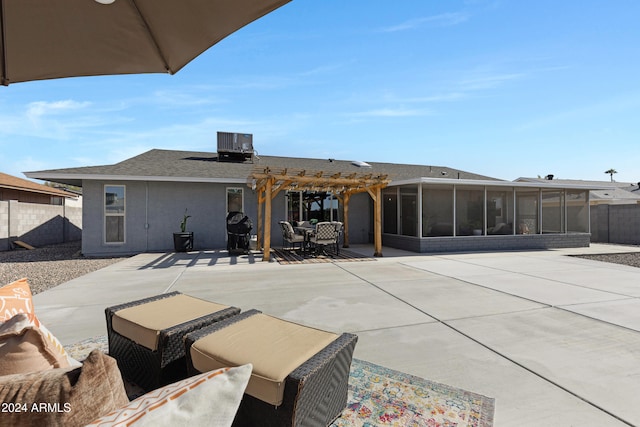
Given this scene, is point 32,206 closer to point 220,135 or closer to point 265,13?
point 220,135

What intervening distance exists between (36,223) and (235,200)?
8561 millimetres

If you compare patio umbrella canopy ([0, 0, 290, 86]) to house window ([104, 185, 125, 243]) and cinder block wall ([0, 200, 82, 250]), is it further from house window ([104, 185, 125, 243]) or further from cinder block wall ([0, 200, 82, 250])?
cinder block wall ([0, 200, 82, 250])

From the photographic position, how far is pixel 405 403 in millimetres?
2238

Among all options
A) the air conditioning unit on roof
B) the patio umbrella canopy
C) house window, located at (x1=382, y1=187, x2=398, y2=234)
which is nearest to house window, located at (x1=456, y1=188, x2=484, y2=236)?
house window, located at (x1=382, y1=187, x2=398, y2=234)

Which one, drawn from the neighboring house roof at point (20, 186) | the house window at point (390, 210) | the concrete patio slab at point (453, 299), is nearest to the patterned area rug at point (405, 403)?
the concrete patio slab at point (453, 299)

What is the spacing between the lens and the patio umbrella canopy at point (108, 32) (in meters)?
2.05

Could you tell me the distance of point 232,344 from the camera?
1954 mm

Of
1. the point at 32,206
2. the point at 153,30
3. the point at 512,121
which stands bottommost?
the point at 32,206

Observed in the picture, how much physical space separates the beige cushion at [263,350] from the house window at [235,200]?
9939 millimetres

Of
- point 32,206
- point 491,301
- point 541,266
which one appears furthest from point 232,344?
point 32,206

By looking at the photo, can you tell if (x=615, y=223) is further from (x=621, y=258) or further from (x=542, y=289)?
(x=542, y=289)

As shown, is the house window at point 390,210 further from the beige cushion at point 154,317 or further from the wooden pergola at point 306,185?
the beige cushion at point 154,317

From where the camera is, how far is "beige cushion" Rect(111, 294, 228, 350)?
2286 millimetres

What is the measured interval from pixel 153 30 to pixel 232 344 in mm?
2320
